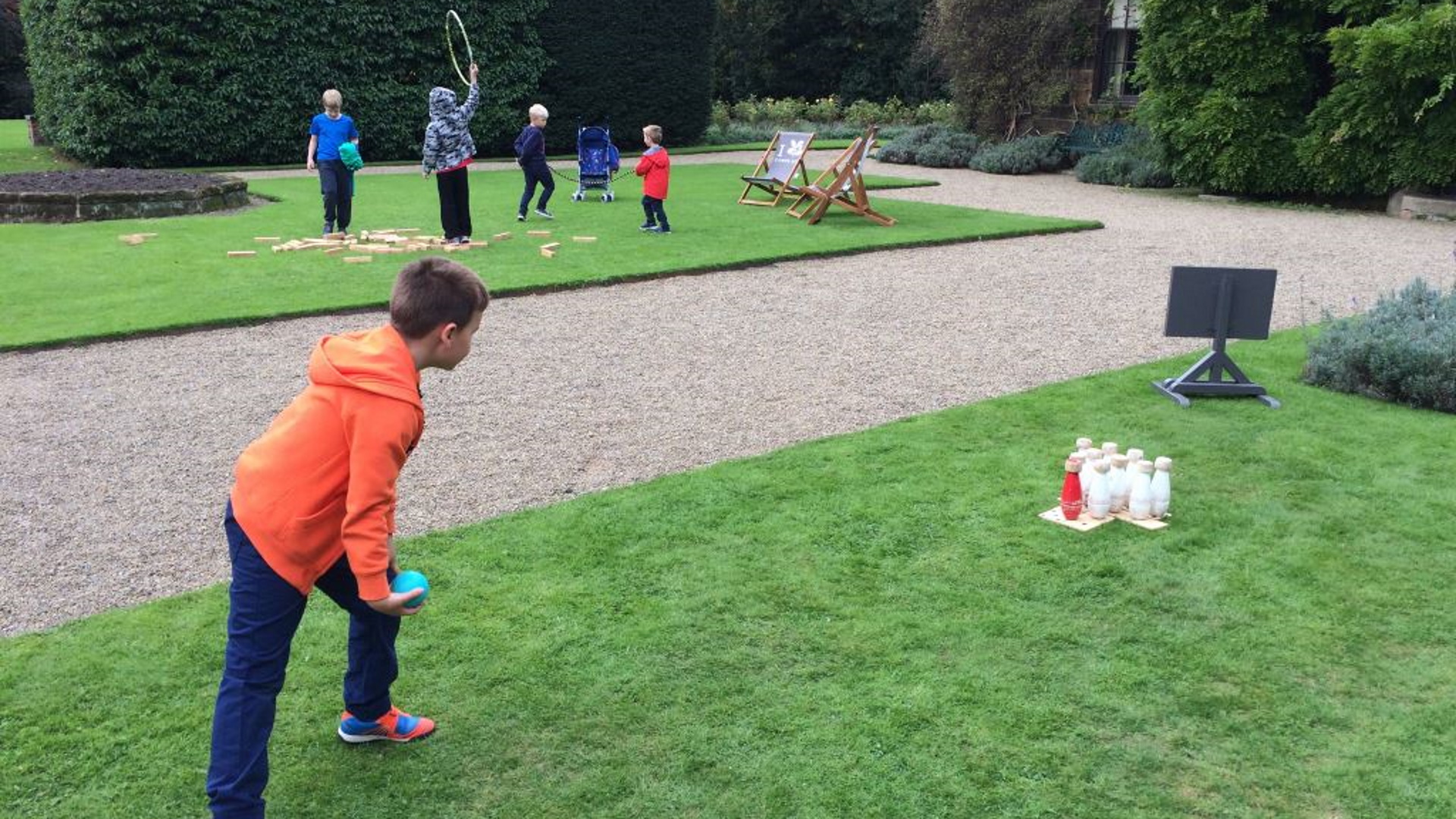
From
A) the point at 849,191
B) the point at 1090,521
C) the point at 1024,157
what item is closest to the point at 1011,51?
the point at 1024,157

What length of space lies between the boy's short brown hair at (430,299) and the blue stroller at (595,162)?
1467cm

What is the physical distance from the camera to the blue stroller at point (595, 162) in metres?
17.4

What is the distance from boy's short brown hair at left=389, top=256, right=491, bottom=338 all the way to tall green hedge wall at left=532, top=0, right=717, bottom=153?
2442 cm

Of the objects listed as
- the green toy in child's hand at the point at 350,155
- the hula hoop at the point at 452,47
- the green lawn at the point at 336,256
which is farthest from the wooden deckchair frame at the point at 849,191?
the green toy in child's hand at the point at 350,155

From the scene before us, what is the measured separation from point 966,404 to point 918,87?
32.4m

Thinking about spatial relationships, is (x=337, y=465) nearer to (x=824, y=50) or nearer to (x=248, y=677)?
(x=248, y=677)

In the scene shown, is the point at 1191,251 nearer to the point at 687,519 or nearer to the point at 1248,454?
the point at 1248,454

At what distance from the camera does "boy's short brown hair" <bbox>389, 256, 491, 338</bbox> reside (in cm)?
286

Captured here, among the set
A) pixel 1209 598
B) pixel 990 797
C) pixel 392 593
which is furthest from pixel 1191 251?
pixel 392 593

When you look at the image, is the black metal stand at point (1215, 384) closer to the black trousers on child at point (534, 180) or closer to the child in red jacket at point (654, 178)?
the child in red jacket at point (654, 178)

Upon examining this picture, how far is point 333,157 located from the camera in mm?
12820

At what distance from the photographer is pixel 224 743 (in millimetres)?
2811

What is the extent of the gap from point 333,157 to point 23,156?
1608cm

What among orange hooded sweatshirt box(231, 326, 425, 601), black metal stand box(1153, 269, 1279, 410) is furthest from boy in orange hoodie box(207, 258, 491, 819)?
black metal stand box(1153, 269, 1279, 410)
